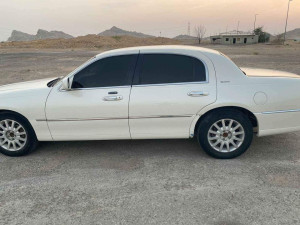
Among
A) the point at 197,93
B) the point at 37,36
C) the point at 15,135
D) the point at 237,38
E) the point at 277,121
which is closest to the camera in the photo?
the point at 197,93

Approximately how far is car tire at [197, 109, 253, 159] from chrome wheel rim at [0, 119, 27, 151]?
272 centimetres

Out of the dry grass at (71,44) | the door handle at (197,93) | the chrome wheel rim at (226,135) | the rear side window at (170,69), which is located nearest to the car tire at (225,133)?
the chrome wheel rim at (226,135)

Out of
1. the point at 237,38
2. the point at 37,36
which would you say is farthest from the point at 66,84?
the point at 37,36

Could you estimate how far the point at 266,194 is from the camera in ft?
10.3

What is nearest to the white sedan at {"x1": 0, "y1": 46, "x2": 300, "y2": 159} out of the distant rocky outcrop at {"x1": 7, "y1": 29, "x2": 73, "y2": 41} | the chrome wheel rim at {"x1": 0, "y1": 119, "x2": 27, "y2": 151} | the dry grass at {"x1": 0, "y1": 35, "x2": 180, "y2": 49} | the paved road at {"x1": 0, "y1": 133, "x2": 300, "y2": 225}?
the chrome wheel rim at {"x1": 0, "y1": 119, "x2": 27, "y2": 151}

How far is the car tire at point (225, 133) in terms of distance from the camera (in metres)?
3.84

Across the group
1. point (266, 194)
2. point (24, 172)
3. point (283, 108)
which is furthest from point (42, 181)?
point (283, 108)

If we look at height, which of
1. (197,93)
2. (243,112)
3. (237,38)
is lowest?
(243,112)

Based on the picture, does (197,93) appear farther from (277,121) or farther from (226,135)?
(277,121)

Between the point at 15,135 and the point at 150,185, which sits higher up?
the point at 15,135

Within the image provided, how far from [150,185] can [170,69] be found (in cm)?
166

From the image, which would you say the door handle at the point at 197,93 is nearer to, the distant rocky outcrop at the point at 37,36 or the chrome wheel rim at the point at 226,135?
the chrome wheel rim at the point at 226,135

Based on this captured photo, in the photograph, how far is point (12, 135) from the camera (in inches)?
165

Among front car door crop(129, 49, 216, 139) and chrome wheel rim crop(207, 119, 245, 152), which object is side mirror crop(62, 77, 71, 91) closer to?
front car door crop(129, 49, 216, 139)
